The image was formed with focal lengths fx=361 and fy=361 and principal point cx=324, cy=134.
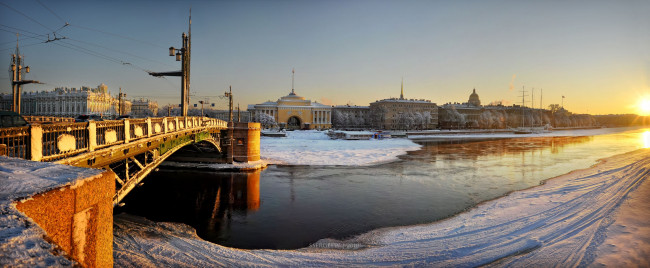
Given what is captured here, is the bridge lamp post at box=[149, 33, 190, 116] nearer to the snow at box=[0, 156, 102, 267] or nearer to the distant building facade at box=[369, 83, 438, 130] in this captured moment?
the snow at box=[0, 156, 102, 267]

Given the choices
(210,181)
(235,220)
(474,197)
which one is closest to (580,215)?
(474,197)

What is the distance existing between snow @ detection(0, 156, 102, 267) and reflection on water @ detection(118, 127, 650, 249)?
327 inches

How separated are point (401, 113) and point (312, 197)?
10803 cm

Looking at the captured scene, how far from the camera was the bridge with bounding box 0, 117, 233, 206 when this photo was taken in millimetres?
6809

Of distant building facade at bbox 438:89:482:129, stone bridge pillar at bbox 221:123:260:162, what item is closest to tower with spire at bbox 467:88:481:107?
distant building facade at bbox 438:89:482:129

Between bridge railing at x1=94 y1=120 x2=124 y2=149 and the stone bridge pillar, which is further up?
bridge railing at x1=94 y1=120 x2=124 y2=149

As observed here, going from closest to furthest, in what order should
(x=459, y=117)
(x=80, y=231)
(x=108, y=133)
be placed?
(x=80, y=231)
(x=108, y=133)
(x=459, y=117)

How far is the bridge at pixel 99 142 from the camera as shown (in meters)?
6.81

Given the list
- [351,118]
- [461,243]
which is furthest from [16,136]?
[351,118]

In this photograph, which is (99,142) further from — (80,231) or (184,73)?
(184,73)

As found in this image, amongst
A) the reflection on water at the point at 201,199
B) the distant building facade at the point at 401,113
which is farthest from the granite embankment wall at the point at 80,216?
the distant building facade at the point at 401,113

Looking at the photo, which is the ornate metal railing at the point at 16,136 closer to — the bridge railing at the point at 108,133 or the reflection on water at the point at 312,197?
the bridge railing at the point at 108,133

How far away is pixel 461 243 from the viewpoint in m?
11.2

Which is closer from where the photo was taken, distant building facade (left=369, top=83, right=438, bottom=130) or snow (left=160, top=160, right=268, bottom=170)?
snow (left=160, top=160, right=268, bottom=170)
